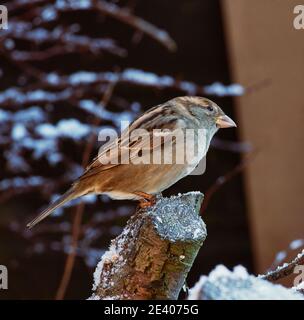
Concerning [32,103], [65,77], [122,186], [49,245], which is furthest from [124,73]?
[122,186]

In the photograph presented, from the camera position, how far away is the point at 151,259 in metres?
0.76

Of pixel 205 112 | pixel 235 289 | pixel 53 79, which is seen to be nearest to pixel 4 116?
pixel 53 79

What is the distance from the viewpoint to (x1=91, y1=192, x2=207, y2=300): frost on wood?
0.76 meters

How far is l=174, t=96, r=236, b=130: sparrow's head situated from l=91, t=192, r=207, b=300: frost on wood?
434mm

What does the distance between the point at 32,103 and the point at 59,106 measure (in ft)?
0.52

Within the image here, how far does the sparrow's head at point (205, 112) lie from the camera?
1.22m

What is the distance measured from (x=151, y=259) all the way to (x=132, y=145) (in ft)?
1.23

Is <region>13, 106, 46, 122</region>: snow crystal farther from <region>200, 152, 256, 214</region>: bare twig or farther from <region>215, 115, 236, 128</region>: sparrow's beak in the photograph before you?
<region>215, 115, 236, 128</region>: sparrow's beak

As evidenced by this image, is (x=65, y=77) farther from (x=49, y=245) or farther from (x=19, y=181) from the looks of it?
(x=49, y=245)

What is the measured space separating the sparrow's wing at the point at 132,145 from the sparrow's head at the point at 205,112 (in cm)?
11

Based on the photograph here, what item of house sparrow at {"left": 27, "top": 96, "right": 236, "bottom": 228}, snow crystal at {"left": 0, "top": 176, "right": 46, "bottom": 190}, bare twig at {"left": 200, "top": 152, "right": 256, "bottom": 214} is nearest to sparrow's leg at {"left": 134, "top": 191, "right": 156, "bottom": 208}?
house sparrow at {"left": 27, "top": 96, "right": 236, "bottom": 228}

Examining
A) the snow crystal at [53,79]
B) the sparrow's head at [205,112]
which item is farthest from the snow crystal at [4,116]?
the sparrow's head at [205,112]

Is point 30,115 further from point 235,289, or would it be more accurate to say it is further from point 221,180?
point 235,289

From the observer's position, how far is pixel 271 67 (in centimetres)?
230
